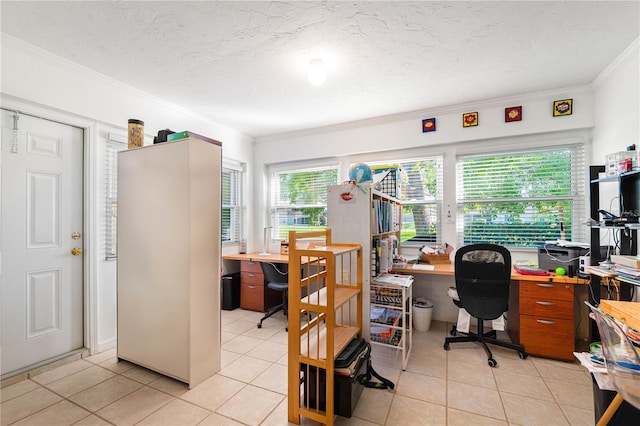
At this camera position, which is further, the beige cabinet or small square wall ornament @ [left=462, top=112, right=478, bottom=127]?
small square wall ornament @ [left=462, top=112, right=478, bottom=127]

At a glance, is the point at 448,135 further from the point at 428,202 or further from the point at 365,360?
the point at 365,360

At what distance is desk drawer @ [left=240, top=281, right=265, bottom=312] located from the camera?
3957 mm

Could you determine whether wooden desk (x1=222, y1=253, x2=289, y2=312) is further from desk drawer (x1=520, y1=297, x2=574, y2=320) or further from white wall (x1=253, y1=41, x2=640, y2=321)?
desk drawer (x1=520, y1=297, x2=574, y2=320)

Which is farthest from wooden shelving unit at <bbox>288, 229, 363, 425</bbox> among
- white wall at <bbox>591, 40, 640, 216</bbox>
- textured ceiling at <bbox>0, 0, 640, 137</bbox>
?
white wall at <bbox>591, 40, 640, 216</bbox>

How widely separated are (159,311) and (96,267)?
1.05 metres

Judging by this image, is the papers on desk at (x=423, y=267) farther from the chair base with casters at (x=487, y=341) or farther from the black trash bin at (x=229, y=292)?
the black trash bin at (x=229, y=292)

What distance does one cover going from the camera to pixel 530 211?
10.6 ft

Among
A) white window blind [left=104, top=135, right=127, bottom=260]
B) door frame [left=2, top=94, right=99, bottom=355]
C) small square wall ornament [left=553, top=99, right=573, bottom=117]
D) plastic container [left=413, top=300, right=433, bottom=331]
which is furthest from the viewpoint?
plastic container [left=413, top=300, right=433, bottom=331]

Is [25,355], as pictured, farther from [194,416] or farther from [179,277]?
[194,416]

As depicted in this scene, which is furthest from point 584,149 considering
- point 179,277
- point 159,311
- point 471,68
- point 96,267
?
point 96,267

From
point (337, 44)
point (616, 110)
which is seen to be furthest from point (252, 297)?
point (616, 110)

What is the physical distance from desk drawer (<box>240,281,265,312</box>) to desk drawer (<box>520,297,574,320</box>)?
3.14 metres

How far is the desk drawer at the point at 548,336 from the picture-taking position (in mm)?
2516

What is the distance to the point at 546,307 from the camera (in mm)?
2586
